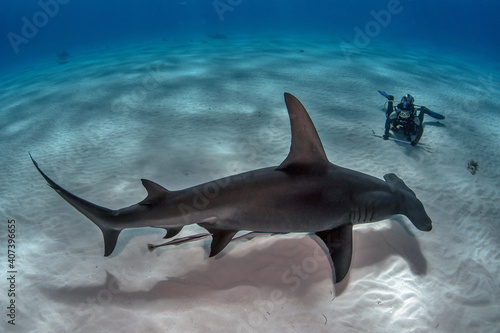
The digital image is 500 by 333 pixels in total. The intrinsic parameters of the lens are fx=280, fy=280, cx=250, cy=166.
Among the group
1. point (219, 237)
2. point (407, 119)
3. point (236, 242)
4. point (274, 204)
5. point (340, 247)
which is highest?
point (407, 119)

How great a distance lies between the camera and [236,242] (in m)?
4.01

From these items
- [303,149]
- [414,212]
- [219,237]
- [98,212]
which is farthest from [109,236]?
[414,212]

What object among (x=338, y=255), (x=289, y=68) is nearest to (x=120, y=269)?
(x=338, y=255)

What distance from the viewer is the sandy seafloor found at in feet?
10.2

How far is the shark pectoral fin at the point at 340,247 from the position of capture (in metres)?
2.83

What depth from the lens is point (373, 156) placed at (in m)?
6.62

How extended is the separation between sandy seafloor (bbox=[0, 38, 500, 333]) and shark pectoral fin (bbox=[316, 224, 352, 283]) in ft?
2.07

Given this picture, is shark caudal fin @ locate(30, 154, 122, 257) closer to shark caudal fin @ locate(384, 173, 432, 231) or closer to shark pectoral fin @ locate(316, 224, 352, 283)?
shark pectoral fin @ locate(316, 224, 352, 283)

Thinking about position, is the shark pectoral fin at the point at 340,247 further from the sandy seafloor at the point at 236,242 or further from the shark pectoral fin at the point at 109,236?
the shark pectoral fin at the point at 109,236

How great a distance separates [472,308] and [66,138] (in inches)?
366

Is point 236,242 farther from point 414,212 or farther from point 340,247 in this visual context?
point 414,212

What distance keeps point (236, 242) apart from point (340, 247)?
161 centimetres

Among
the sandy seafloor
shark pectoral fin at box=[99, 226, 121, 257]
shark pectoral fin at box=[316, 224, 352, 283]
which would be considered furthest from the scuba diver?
shark pectoral fin at box=[99, 226, 121, 257]

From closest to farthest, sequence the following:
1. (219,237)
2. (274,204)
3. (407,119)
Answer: (274,204) < (219,237) < (407,119)
